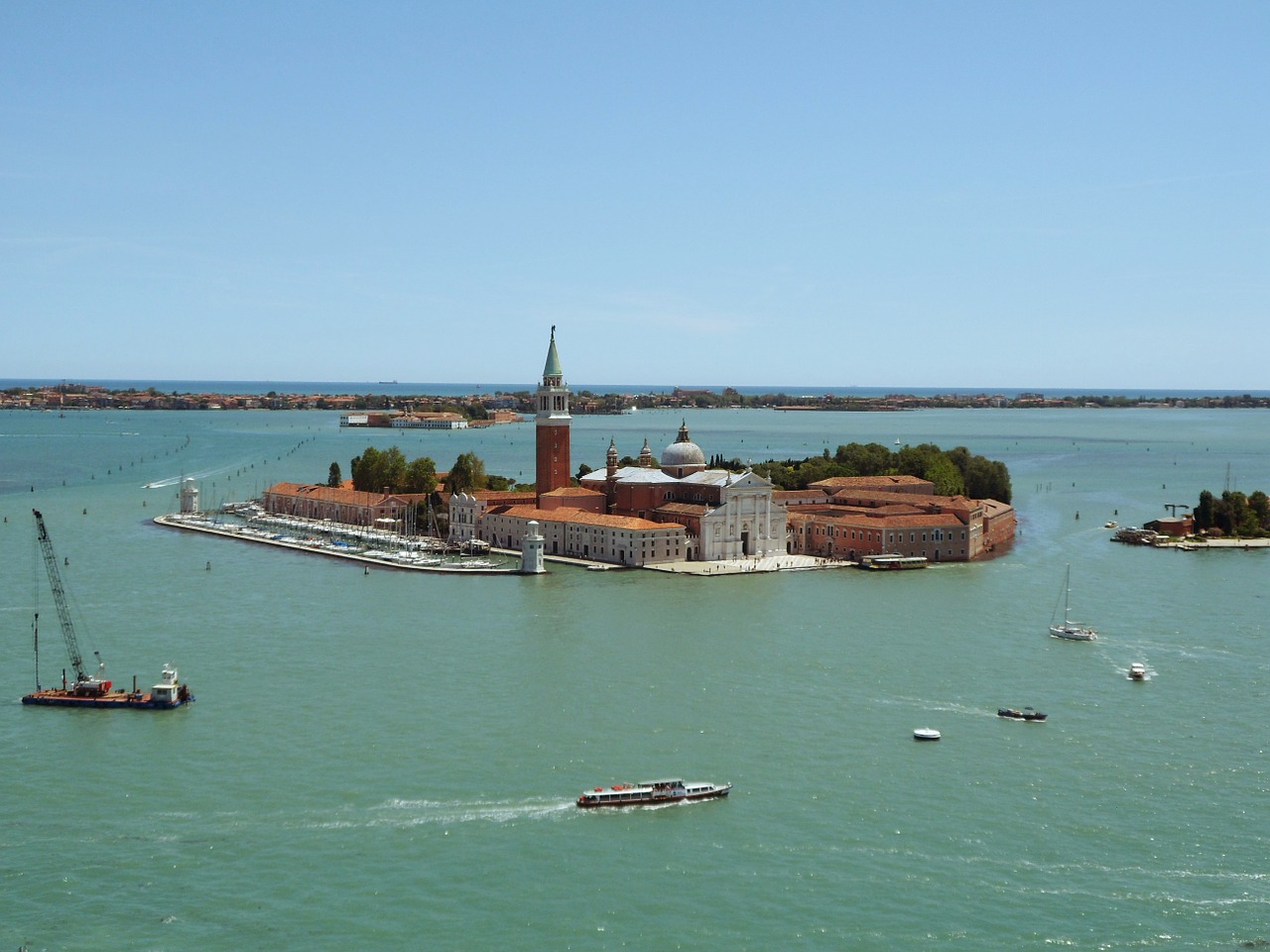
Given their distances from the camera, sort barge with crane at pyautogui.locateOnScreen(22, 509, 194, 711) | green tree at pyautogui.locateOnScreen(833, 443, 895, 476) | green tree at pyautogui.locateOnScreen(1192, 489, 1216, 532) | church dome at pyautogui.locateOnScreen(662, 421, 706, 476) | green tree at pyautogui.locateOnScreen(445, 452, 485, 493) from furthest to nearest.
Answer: green tree at pyautogui.locateOnScreen(833, 443, 895, 476) → green tree at pyautogui.locateOnScreen(445, 452, 485, 493) → green tree at pyautogui.locateOnScreen(1192, 489, 1216, 532) → church dome at pyautogui.locateOnScreen(662, 421, 706, 476) → barge with crane at pyautogui.locateOnScreen(22, 509, 194, 711)

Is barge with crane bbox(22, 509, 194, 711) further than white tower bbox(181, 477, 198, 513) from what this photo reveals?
No

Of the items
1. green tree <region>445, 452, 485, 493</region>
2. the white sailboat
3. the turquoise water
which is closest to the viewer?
the turquoise water

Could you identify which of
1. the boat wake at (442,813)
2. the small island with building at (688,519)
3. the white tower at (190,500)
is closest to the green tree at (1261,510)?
the small island with building at (688,519)

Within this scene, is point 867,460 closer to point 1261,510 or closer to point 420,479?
point 1261,510

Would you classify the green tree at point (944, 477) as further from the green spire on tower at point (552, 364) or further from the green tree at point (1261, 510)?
the green spire on tower at point (552, 364)

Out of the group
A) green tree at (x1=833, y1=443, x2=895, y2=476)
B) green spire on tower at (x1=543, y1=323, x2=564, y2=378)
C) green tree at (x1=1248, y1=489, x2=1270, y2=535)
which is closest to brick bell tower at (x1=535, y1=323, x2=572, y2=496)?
green spire on tower at (x1=543, y1=323, x2=564, y2=378)

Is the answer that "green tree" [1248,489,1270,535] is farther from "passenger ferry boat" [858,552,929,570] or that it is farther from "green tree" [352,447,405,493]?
"green tree" [352,447,405,493]

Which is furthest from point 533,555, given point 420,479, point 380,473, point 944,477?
point 944,477
